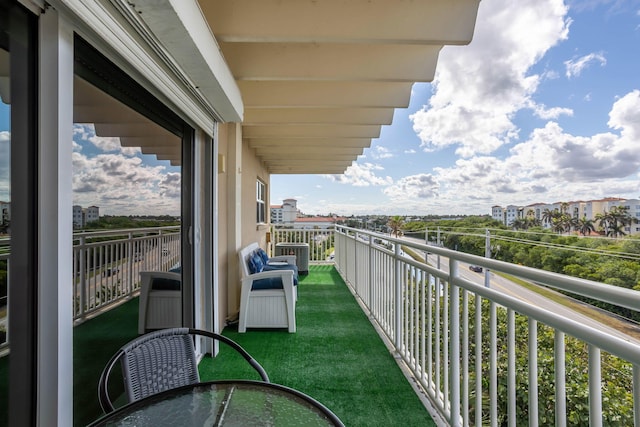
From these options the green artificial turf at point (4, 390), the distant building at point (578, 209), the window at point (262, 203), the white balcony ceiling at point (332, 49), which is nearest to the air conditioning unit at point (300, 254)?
the window at point (262, 203)

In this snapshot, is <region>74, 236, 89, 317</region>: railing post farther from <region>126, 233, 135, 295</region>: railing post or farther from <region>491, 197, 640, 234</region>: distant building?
<region>491, 197, 640, 234</region>: distant building

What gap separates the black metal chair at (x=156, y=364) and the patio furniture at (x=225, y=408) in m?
0.16

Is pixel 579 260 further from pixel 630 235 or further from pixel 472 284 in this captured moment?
pixel 472 284

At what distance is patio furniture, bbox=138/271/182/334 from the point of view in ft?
6.78

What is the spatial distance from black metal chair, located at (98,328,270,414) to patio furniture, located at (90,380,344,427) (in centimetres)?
16

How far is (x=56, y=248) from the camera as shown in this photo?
1.15 meters

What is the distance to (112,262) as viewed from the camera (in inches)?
65.2

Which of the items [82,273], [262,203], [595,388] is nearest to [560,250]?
[262,203]

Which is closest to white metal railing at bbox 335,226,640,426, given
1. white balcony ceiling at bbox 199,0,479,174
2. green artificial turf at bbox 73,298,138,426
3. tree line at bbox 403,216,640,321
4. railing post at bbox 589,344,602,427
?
railing post at bbox 589,344,602,427

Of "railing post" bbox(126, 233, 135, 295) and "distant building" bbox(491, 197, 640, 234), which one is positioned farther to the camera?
"distant building" bbox(491, 197, 640, 234)

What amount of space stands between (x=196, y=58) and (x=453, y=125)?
88.0ft

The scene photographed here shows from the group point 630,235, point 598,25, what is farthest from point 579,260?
point 598,25


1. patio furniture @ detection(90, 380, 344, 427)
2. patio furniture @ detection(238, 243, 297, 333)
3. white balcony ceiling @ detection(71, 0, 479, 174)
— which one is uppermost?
white balcony ceiling @ detection(71, 0, 479, 174)

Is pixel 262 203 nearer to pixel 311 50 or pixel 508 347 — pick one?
pixel 311 50
